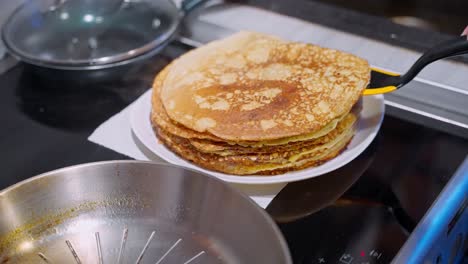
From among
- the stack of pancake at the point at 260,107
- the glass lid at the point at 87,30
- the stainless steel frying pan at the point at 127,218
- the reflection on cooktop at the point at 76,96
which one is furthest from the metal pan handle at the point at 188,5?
the stainless steel frying pan at the point at 127,218

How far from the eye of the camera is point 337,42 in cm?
133

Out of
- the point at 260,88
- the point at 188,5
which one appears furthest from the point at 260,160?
the point at 188,5

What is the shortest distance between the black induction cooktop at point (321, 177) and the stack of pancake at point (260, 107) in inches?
2.6

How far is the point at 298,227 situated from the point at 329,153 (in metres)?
0.15

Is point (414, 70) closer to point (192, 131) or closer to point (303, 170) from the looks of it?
point (303, 170)

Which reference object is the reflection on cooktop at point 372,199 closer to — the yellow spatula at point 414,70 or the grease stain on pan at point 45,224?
the yellow spatula at point 414,70

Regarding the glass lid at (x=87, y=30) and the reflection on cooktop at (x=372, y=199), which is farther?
the glass lid at (x=87, y=30)

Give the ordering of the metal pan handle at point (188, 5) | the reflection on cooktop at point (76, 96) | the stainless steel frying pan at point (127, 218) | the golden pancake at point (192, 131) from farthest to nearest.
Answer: the metal pan handle at point (188, 5) < the reflection on cooktop at point (76, 96) < the golden pancake at point (192, 131) < the stainless steel frying pan at point (127, 218)

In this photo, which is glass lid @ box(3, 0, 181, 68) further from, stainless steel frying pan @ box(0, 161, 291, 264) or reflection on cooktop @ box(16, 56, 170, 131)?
stainless steel frying pan @ box(0, 161, 291, 264)

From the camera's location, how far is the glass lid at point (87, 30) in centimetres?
126

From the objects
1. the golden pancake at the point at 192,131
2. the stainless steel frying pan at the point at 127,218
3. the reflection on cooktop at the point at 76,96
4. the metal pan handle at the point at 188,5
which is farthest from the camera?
the metal pan handle at the point at 188,5

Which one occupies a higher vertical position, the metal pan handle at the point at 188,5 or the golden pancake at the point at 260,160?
the metal pan handle at the point at 188,5

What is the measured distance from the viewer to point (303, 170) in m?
0.99

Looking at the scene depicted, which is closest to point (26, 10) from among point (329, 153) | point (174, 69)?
point (174, 69)
